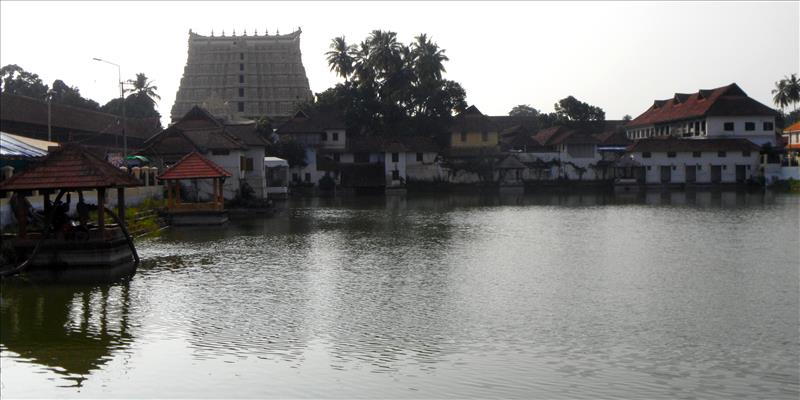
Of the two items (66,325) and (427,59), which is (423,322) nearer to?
(66,325)

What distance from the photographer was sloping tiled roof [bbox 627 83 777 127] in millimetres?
73375

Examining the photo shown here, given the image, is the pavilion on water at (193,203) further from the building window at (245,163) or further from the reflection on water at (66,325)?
the reflection on water at (66,325)

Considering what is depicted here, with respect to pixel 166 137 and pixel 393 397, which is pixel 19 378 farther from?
pixel 166 137

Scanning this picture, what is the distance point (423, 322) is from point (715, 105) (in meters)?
66.3

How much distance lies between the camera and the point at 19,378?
11672mm

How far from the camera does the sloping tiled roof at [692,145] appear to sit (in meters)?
70.2

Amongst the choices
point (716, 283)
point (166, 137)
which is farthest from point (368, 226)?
point (716, 283)

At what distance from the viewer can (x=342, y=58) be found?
81625mm

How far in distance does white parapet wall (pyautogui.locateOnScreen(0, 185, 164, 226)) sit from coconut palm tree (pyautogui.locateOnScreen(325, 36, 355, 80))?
42508 millimetres

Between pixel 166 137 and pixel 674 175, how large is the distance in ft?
157

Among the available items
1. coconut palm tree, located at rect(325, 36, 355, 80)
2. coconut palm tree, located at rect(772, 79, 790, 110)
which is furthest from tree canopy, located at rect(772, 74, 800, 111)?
coconut palm tree, located at rect(325, 36, 355, 80)

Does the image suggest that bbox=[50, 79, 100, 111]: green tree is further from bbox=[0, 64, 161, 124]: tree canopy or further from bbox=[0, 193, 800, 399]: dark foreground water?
bbox=[0, 193, 800, 399]: dark foreground water

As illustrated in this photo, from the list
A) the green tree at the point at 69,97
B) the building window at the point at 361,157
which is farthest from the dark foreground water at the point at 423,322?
the green tree at the point at 69,97

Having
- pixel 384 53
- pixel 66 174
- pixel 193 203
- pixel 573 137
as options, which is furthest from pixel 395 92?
pixel 66 174
